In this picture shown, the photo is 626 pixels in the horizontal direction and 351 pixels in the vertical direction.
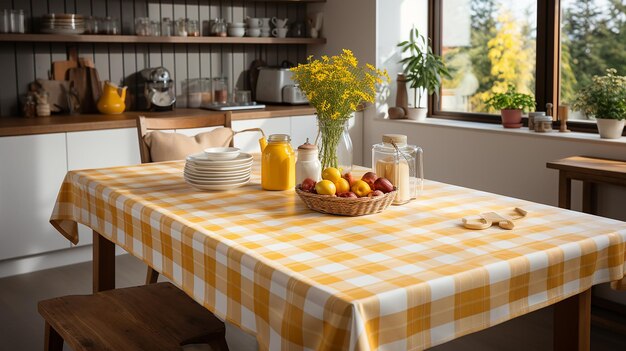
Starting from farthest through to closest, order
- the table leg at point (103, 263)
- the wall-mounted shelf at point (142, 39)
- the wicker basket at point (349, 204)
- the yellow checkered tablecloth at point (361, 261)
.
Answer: the wall-mounted shelf at point (142, 39) → the table leg at point (103, 263) → the wicker basket at point (349, 204) → the yellow checkered tablecloth at point (361, 261)

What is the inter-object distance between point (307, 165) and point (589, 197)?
1621 mm

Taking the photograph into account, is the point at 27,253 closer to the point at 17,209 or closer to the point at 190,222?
the point at 17,209

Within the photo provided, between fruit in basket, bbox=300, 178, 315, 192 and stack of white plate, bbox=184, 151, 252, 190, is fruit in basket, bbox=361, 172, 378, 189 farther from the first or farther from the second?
stack of white plate, bbox=184, 151, 252, 190

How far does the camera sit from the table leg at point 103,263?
2.74m

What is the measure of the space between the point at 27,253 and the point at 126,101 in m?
1.26

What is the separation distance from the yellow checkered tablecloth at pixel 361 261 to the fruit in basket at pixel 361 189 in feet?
0.25

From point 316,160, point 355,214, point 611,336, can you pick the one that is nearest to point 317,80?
point 316,160

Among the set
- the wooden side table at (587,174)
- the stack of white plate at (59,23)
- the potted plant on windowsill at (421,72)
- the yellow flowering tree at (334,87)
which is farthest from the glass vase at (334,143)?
the stack of white plate at (59,23)

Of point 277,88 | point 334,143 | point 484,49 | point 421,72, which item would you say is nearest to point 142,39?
point 277,88

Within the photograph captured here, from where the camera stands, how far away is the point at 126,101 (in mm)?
4781

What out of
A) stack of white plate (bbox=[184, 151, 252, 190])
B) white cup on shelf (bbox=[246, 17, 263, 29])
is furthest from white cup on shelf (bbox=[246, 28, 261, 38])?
stack of white plate (bbox=[184, 151, 252, 190])

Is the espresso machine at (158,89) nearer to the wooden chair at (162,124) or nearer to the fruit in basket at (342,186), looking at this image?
the wooden chair at (162,124)

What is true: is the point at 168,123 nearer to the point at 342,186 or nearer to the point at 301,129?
the point at 342,186

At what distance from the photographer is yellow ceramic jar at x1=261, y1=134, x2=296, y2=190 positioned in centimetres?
241
